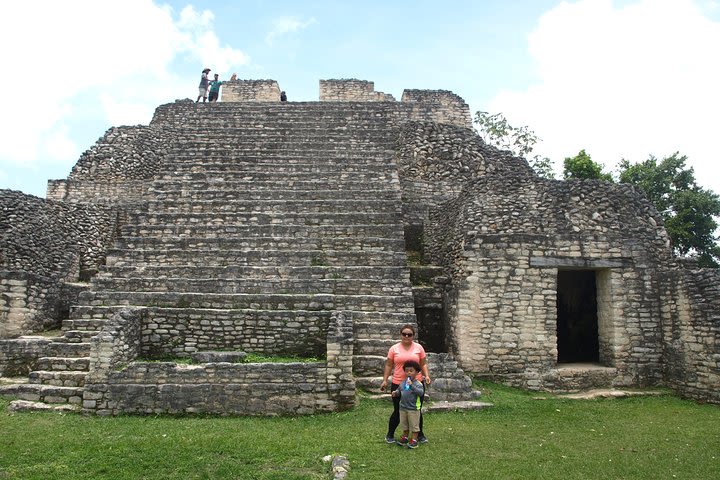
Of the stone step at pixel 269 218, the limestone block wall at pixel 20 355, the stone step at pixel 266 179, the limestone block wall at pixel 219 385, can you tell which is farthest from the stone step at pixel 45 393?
the stone step at pixel 266 179

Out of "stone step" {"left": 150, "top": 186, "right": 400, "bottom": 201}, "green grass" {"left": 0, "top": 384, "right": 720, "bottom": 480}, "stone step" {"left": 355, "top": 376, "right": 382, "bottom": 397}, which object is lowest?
"green grass" {"left": 0, "top": 384, "right": 720, "bottom": 480}

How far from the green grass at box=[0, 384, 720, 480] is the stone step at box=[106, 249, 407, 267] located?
3.83m

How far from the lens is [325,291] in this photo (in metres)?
10.4

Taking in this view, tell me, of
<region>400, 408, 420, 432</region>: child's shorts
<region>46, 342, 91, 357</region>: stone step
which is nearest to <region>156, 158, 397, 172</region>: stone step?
<region>46, 342, 91, 357</region>: stone step

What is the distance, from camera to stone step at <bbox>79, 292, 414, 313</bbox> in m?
9.82

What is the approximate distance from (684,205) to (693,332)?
1371 centimetres

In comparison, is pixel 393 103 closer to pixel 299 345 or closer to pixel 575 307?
pixel 575 307

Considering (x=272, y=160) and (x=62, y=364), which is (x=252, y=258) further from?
(x=272, y=160)

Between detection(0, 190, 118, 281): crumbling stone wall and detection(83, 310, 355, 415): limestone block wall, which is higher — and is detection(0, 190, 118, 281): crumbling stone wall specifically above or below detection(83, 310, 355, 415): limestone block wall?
above

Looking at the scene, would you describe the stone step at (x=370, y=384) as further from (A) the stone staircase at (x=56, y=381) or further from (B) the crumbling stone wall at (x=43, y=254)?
(B) the crumbling stone wall at (x=43, y=254)

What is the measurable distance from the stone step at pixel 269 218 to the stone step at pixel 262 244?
70 centimetres

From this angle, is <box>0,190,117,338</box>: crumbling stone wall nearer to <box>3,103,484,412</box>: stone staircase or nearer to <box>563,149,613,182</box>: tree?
<box>3,103,484,412</box>: stone staircase

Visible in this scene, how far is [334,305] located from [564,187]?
562 cm

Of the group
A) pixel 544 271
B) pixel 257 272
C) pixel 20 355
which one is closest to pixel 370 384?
pixel 257 272
